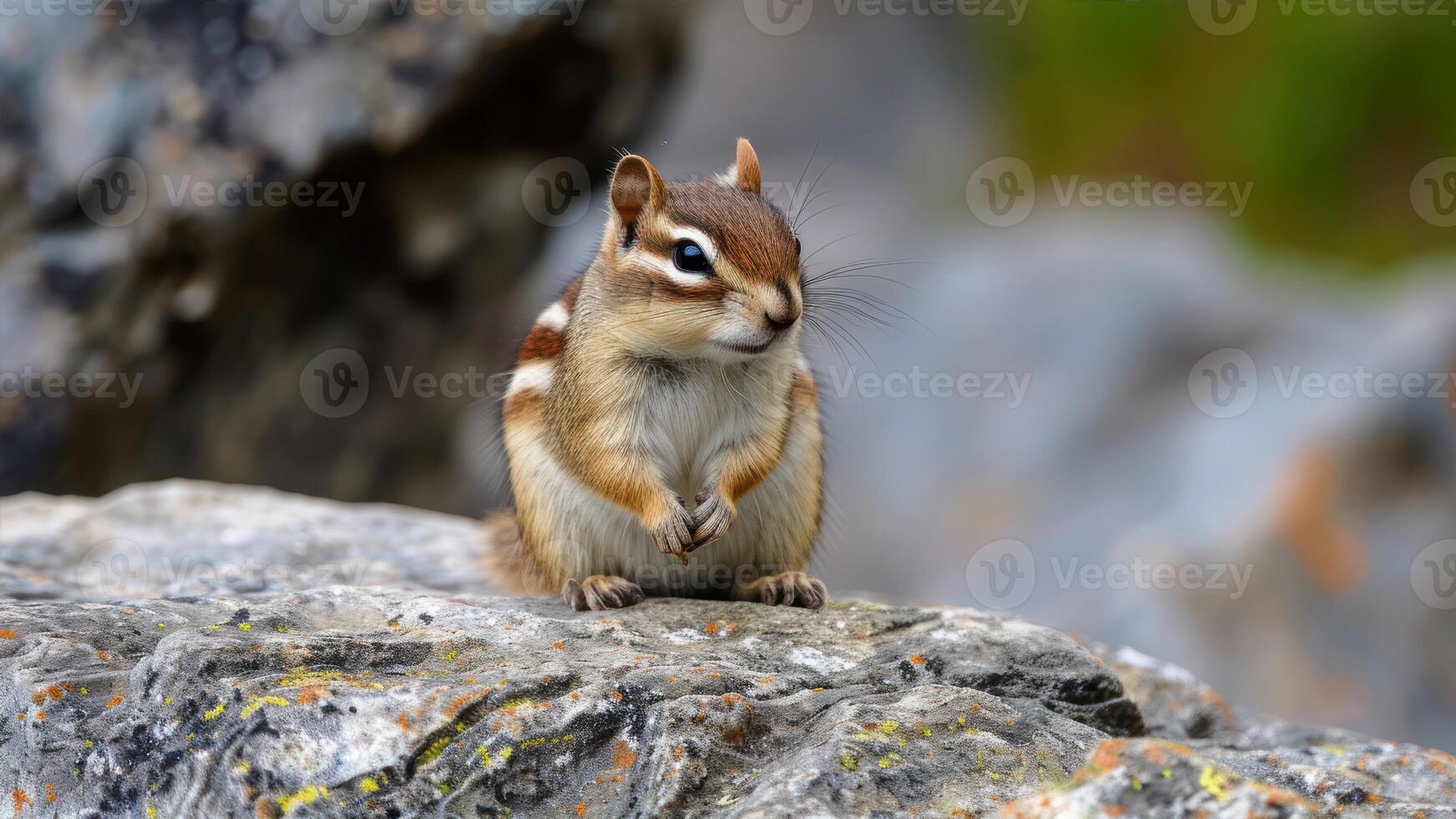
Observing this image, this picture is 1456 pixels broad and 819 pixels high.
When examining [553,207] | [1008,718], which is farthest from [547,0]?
[1008,718]

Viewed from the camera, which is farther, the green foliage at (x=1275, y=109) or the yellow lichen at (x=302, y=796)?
the green foliage at (x=1275, y=109)

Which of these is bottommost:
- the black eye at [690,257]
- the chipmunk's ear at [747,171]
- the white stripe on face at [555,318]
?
the white stripe on face at [555,318]

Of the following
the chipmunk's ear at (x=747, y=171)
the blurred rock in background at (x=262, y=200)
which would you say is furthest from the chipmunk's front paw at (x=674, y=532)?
the blurred rock in background at (x=262, y=200)

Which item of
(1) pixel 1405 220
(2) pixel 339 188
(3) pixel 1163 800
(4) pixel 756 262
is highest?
(1) pixel 1405 220

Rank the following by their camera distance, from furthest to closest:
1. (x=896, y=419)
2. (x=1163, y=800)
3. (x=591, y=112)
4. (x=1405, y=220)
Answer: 1. (x=896, y=419)
2. (x=1405, y=220)
3. (x=591, y=112)
4. (x=1163, y=800)

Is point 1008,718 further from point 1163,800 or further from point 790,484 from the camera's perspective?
point 790,484

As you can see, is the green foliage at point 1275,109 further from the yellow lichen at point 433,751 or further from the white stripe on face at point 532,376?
the yellow lichen at point 433,751

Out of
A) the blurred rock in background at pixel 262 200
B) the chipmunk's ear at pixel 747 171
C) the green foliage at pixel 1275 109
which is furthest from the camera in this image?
the green foliage at pixel 1275 109

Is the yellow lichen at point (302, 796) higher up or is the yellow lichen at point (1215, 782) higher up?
the yellow lichen at point (1215, 782)
